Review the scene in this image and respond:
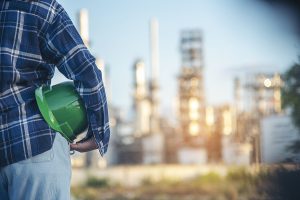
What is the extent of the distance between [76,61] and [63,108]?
98mm

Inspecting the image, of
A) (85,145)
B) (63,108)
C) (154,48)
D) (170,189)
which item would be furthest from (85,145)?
(154,48)

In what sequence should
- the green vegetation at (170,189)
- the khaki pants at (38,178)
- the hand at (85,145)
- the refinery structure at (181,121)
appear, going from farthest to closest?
the refinery structure at (181,121) < the green vegetation at (170,189) < the hand at (85,145) < the khaki pants at (38,178)

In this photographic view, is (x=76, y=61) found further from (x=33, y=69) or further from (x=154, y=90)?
(x=154, y=90)

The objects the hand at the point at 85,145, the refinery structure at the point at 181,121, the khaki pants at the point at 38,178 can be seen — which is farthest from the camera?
the refinery structure at the point at 181,121

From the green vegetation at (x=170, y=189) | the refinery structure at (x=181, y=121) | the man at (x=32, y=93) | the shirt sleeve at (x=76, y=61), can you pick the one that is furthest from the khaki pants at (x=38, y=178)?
the refinery structure at (x=181, y=121)

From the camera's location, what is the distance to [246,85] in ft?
72.4

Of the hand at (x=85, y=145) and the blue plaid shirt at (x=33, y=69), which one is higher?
the blue plaid shirt at (x=33, y=69)

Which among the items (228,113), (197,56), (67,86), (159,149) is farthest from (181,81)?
(67,86)

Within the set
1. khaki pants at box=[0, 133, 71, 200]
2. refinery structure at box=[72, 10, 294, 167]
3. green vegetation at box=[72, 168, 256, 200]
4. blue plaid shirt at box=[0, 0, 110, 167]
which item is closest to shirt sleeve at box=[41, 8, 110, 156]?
blue plaid shirt at box=[0, 0, 110, 167]

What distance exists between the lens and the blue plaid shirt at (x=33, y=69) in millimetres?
1325

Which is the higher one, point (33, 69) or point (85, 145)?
point (33, 69)

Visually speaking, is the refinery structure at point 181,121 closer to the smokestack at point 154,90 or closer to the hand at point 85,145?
the smokestack at point 154,90

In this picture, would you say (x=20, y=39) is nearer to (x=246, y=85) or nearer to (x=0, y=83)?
(x=0, y=83)

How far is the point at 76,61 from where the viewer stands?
4.49ft
